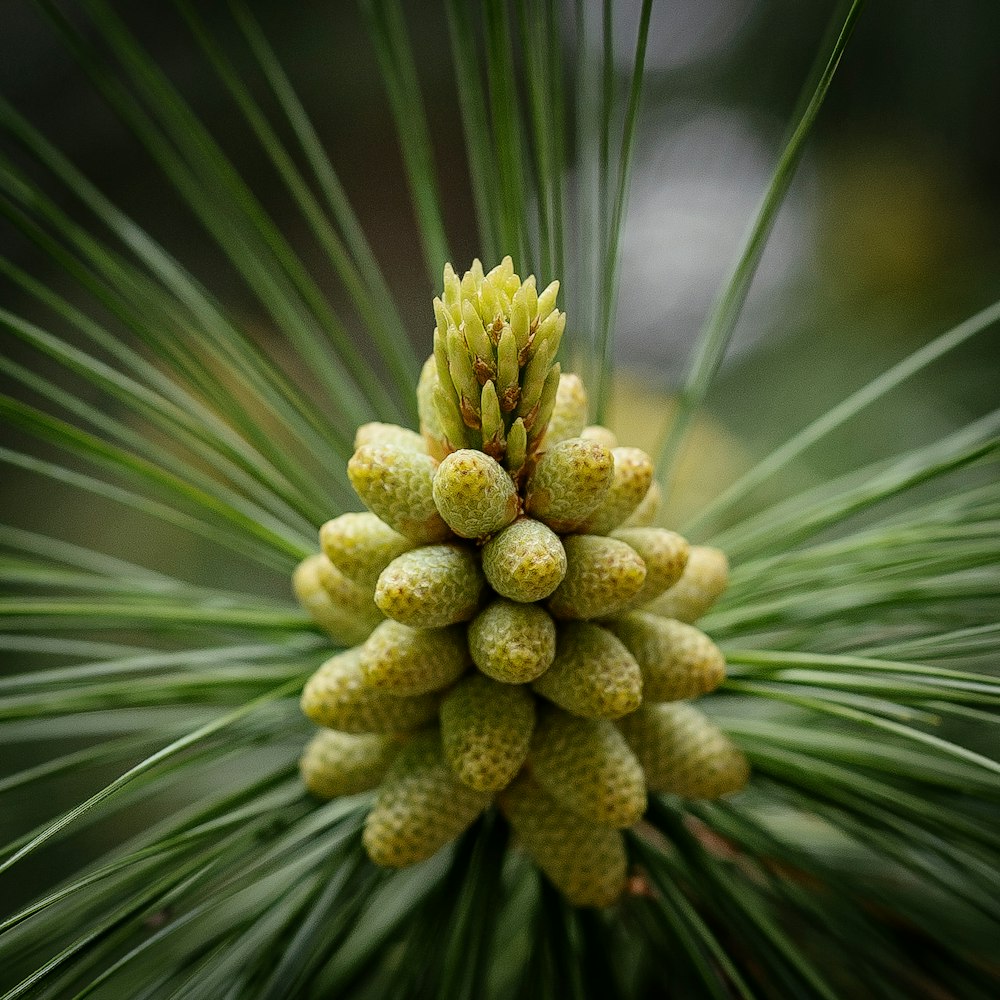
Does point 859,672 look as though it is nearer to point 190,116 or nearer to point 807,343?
point 190,116

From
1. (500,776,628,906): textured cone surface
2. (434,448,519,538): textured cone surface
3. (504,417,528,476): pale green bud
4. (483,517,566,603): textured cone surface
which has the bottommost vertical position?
(500,776,628,906): textured cone surface

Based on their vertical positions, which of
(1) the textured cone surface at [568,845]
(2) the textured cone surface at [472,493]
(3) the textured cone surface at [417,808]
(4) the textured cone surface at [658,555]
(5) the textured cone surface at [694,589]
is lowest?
(1) the textured cone surface at [568,845]

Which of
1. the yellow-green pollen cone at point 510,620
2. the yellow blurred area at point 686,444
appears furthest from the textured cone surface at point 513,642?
the yellow blurred area at point 686,444

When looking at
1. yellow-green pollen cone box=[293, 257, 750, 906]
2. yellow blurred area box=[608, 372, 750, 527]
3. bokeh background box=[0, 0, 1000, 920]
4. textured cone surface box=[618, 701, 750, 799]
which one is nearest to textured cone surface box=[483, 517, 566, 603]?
yellow-green pollen cone box=[293, 257, 750, 906]

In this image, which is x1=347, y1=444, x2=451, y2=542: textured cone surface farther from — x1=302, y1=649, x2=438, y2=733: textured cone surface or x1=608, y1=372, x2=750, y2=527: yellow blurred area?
x1=608, y1=372, x2=750, y2=527: yellow blurred area

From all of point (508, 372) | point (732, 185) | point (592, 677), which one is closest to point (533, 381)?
point (508, 372)

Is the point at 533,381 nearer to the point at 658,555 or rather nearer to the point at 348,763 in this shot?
the point at 658,555

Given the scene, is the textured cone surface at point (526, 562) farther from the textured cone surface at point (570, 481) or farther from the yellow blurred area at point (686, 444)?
the yellow blurred area at point (686, 444)
